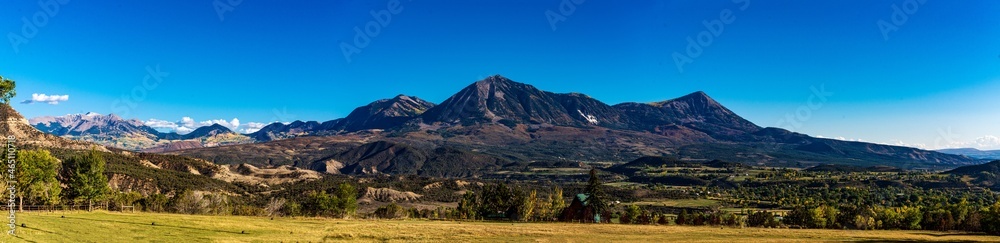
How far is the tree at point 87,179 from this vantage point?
80750 millimetres

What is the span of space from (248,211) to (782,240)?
103m

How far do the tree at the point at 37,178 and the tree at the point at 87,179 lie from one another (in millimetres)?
3789

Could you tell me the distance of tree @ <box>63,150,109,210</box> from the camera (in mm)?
80750

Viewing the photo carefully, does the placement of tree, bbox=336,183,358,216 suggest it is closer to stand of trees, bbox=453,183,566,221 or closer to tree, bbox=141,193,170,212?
stand of trees, bbox=453,183,566,221

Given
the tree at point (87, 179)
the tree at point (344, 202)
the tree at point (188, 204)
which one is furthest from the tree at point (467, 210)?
the tree at point (87, 179)

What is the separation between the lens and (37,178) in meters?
72.1

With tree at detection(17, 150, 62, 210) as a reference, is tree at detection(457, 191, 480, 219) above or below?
below

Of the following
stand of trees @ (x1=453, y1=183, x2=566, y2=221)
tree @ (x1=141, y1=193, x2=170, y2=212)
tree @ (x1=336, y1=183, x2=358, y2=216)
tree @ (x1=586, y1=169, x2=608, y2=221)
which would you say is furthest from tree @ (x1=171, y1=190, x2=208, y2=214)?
tree @ (x1=586, y1=169, x2=608, y2=221)

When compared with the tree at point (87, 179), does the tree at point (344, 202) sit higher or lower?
lower

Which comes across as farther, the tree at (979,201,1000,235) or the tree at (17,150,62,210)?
the tree at (979,201,1000,235)

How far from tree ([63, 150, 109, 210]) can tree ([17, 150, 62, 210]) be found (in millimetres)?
3789

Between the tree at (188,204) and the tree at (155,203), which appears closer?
the tree at (188,204)

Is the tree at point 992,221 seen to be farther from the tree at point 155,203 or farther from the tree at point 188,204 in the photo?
the tree at point 155,203

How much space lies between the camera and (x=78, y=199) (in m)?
80.6
